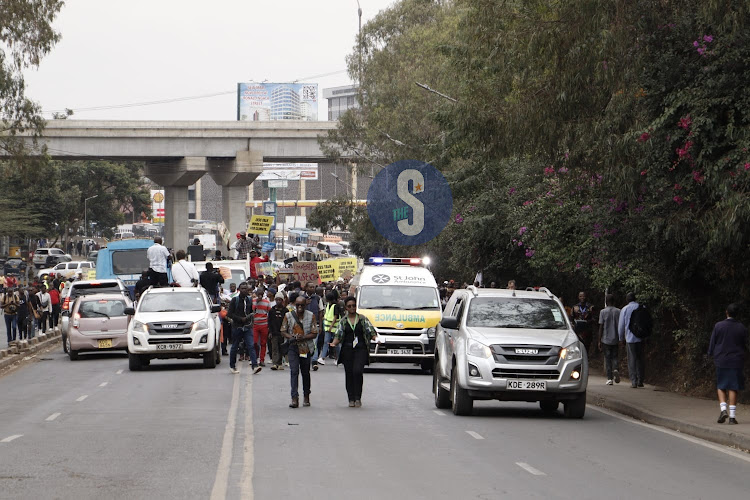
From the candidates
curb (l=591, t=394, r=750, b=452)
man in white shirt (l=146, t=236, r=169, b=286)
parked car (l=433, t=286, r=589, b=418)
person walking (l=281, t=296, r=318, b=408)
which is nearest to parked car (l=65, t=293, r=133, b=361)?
man in white shirt (l=146, t=236, r=169, b=286)

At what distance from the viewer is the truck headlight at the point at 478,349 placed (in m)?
17.8

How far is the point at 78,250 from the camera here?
125625 millimetres

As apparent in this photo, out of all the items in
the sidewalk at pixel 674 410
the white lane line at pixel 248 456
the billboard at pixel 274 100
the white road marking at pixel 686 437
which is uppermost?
the billboard at pixel 274 100

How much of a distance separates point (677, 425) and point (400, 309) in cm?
1119

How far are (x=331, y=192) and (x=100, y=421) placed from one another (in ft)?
447

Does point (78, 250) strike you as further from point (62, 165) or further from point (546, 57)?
point (546, 57)

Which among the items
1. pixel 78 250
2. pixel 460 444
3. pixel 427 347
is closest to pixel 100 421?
pixel 460 444

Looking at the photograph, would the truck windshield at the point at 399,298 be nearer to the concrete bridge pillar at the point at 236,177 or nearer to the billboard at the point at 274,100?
the concrete bridge pillar at the point at 236,177

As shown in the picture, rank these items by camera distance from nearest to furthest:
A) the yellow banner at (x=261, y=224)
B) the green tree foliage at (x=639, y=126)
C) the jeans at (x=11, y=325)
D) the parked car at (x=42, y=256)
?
the green tree foliage at (x=639, y=126), the jeans at (x=11, y=325), the yellow banner at (x=261, y=224), the parked car at (x=42, y=256)

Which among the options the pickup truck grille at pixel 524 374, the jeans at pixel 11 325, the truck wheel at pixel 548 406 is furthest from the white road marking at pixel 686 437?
the jeans at pixel 11 325

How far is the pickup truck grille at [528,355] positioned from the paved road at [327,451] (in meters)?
0.87

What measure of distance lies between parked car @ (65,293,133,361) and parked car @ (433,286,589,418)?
15.4 meters

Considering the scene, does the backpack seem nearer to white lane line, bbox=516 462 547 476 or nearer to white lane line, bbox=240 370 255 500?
white lane line, bbox=240 370 255 500

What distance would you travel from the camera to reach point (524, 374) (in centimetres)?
1767
